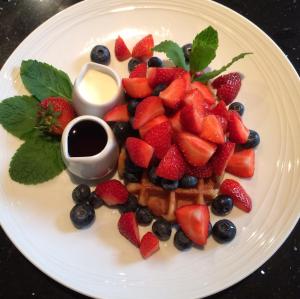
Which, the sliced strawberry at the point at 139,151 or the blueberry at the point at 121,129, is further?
the blueberry at the point at 121,129

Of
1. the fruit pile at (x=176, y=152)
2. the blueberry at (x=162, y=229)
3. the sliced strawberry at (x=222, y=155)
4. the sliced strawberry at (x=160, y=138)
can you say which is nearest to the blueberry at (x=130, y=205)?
the fruit pile at (x=176, y=152)

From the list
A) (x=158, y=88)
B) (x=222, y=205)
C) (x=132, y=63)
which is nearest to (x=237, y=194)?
(x=222, y=205)

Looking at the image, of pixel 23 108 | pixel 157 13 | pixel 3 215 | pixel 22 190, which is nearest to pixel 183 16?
pixel 157 13

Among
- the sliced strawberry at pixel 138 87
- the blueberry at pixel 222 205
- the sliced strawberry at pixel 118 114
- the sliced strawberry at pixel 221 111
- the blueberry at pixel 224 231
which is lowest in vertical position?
the blueberry at pixel 224 231

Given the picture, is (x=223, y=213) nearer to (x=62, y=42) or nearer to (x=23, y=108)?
(x=23, y=108)

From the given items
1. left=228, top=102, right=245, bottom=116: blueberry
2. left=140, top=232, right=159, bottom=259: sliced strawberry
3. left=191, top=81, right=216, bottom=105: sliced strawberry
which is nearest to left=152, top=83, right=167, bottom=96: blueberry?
left=191, top=81, right=216, bottom=105: sliced strawberry

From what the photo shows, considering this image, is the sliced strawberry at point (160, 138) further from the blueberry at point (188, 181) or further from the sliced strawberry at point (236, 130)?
the sliced strawberry at point (236, 130)
